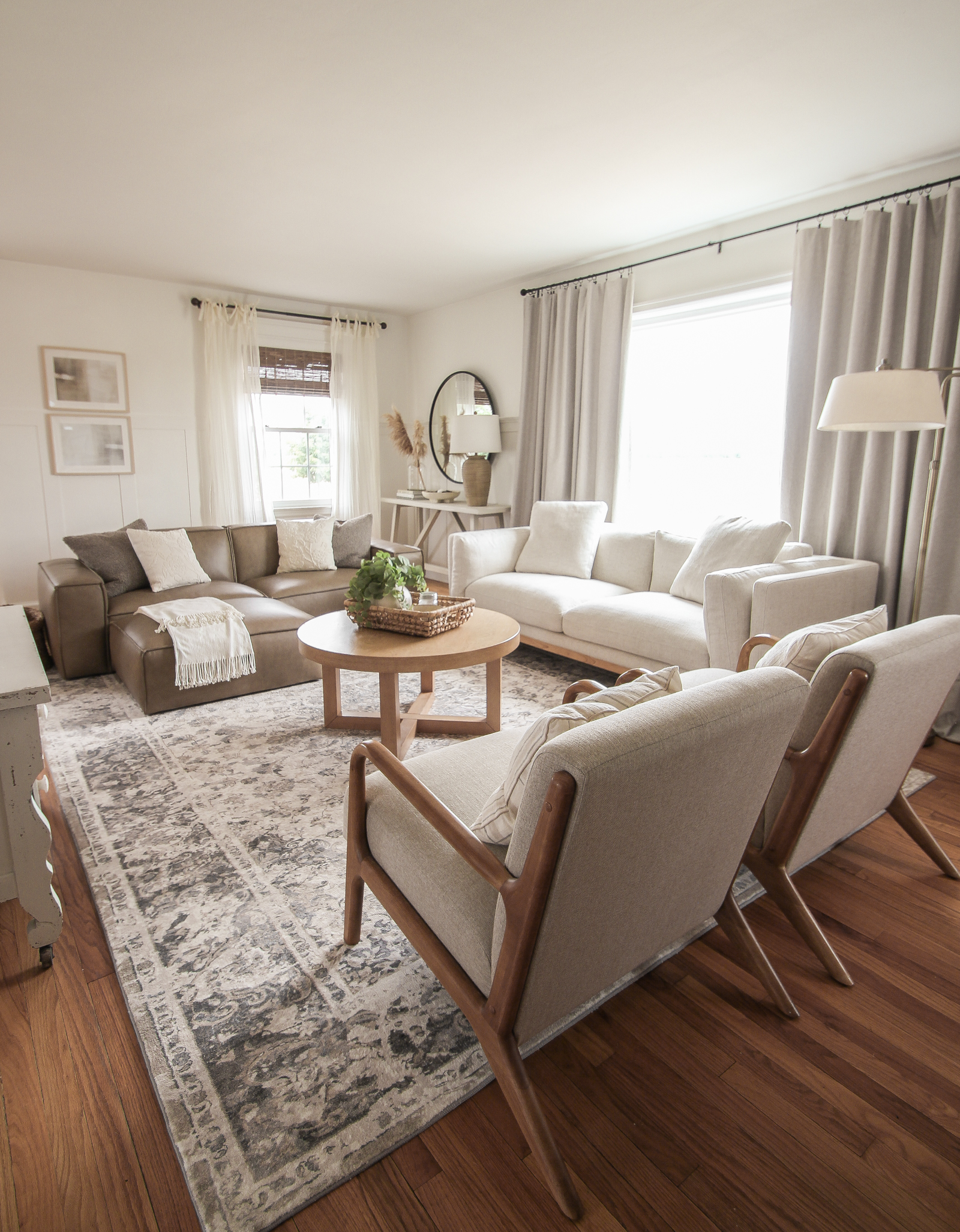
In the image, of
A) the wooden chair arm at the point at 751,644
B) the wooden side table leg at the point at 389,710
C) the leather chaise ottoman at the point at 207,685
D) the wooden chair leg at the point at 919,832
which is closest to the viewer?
the wooden chair leg at the point at 919,832

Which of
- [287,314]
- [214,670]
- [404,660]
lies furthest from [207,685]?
[287,314]

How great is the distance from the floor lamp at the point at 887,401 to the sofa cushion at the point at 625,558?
1.39 m

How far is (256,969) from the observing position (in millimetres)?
1620

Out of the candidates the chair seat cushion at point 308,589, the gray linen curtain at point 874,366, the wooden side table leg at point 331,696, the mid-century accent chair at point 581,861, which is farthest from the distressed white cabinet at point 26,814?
the gray linen curtain at point 874,366

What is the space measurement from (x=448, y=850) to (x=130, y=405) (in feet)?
16.7

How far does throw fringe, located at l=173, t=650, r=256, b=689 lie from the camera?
3.16m

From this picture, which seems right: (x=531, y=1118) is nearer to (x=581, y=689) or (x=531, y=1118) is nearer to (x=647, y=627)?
(x=581, y=689)

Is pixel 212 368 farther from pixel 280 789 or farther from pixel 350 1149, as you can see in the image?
pixel 350 1149

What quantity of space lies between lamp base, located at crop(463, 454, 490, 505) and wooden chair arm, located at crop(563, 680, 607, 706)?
400cm

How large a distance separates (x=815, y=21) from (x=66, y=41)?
2323mm

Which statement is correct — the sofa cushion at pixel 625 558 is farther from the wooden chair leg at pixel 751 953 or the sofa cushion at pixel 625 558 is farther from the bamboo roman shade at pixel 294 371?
the bamboo roman shade at pixel 294 371

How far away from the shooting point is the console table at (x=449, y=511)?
544 cm

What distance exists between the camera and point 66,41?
2170 mm

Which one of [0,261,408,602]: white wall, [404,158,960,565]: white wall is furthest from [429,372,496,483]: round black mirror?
[0,261,408,602]: white wall
